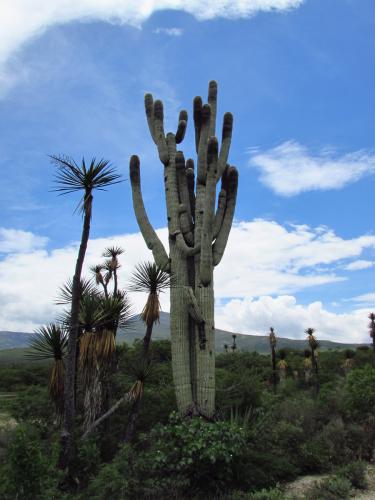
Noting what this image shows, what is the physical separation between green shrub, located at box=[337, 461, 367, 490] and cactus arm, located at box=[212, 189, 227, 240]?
18.9ft

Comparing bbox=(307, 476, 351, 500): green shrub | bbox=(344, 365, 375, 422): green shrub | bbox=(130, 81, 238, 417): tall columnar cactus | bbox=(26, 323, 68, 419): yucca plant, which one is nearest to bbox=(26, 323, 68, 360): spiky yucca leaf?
bbox=(26, 323, 68, 419): yucca plant

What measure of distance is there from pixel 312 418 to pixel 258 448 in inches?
133

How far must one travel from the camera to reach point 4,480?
550cm

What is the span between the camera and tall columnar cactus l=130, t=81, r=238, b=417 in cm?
1020

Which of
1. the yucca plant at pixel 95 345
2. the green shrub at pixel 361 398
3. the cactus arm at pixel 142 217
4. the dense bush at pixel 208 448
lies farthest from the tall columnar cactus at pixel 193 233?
the green shrub at pixel 361 398

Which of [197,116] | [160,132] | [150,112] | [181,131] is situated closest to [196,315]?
[160,132]

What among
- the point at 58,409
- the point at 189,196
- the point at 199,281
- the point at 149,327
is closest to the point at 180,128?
the point at 189,196

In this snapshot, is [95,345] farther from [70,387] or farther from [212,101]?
[212,101]

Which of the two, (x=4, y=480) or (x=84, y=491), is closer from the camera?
(x=4, y=480)

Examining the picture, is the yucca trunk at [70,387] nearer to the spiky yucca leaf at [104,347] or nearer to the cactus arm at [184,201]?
the spiky yucca leaf at [104,347]

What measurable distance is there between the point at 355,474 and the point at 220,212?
21.3 feet

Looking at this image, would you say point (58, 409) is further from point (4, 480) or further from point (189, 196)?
point (189, 196)

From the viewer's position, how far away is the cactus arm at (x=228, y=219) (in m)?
11.1

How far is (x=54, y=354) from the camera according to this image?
8320 mm
